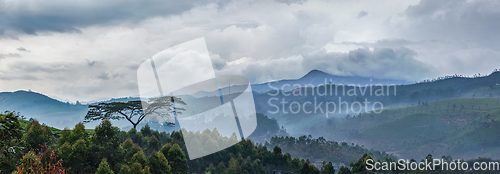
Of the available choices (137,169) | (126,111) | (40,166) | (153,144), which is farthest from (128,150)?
(126,111)

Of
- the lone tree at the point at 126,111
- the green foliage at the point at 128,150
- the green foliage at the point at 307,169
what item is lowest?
the green foliage at the point at 307,169

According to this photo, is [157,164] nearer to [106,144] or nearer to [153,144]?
[106,144]

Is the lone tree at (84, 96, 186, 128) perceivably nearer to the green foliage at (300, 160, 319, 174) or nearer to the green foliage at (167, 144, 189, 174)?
the green foliage at (167, 144, 189, 174)

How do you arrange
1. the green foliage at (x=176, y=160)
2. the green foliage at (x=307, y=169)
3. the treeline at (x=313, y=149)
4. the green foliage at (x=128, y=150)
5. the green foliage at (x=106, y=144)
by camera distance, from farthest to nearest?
the treeline at (x=313, y=149) < the green foliage at (x=307, y=169) < the green foliage at (x=176, y=160) < the green foliage at (x=128, y=150) < the green foliage at (x=106, y=144)

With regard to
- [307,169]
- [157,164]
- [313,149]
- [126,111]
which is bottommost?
[313,149]

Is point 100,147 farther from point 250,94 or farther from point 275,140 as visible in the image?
point 275,140

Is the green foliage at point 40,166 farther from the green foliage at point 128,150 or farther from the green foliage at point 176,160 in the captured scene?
the green foliage at point 176,160

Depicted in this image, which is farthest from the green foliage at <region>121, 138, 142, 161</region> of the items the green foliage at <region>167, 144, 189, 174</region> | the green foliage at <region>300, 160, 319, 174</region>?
the green foliage at <region>300, 160, 319, 174</region>

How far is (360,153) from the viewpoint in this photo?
157625 mm

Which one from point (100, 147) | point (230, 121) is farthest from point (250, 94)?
point (100, 147)

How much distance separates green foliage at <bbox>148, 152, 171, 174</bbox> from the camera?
2034 centimetres

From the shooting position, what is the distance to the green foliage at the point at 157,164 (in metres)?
20.3

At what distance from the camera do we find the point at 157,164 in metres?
20.4

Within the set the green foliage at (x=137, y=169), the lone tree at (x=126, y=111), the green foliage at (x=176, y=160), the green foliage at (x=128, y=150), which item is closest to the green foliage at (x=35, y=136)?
the green foliage at (x=128, y=150)
